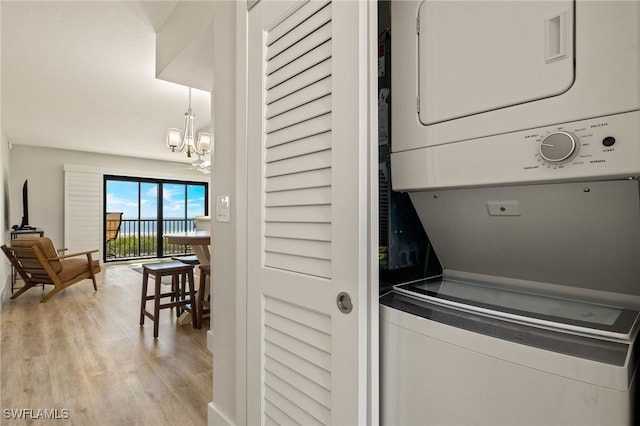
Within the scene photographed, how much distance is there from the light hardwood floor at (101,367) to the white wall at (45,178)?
11.1 feet

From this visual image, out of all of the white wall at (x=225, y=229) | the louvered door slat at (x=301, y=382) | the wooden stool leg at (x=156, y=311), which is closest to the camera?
the louvered door slat at (x=301, y=382)

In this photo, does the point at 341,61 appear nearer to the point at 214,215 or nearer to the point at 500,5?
the point at 500,5

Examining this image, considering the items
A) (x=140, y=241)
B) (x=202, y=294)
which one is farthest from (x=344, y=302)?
(x=140, y=241)

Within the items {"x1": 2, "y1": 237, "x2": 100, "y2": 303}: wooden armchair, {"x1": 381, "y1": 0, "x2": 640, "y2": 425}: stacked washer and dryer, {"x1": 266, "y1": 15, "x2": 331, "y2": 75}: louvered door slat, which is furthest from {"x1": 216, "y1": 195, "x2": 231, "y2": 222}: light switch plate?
{"x1": 2, "y1": 237, "x2": 100, "y2": 303}: wooden armchair

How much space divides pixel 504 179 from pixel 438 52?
37 cm

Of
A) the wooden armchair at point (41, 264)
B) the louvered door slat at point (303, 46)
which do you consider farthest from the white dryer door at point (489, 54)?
the wooden armchair at point (41, 264)

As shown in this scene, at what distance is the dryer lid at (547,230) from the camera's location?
73cm

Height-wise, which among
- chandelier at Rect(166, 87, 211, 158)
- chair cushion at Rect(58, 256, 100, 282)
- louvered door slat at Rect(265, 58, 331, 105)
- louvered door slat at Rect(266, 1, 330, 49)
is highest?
chandelier at Rect(166, 87, 211, 158)

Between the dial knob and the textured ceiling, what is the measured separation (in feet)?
7.71

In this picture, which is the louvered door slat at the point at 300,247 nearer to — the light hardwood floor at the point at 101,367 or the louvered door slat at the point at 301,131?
the louvered door slat at the point at 301,131

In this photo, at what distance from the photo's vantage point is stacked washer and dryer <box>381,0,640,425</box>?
613mm

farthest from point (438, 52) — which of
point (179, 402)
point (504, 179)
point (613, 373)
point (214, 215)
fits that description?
point (179, 402)

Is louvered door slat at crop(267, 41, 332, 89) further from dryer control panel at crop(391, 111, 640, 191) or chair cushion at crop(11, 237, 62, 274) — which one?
chair cushion at crop(11, 237, 62, 274)

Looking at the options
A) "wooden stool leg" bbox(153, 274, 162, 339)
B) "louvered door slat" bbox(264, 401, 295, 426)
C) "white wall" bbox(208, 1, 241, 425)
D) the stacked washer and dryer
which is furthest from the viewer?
"wooden stool leg" bbox(153, 274, 162, 339)
